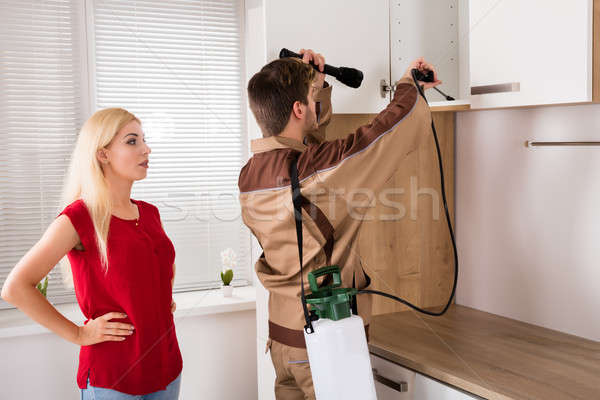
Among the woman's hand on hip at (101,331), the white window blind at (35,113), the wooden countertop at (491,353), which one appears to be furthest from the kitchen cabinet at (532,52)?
the white window blind at (35,113)

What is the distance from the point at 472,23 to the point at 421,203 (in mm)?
640

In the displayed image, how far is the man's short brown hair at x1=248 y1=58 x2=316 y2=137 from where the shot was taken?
138 centimetres

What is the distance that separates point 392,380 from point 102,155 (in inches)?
40.7

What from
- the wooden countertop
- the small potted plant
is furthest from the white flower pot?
the wooden countertop

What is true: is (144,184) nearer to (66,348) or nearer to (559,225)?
(66,348)

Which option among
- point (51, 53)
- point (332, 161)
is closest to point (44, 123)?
point (51, 53)

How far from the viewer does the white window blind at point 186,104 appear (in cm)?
234

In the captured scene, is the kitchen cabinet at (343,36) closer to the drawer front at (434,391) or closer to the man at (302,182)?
the man at (302,182)

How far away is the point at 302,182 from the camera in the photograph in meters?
1.28

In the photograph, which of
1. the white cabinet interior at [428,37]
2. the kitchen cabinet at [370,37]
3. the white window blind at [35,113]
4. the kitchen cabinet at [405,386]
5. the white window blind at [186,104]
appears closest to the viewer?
the kitchen cabinet at [405,386]

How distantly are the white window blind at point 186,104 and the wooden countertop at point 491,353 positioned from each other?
1.02 m

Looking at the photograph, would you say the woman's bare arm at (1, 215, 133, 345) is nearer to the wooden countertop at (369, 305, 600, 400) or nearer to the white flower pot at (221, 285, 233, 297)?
the wooden countertop at (369, 305, 600, 400)

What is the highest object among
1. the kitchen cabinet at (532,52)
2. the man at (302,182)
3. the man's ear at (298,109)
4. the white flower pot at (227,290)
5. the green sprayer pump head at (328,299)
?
the kitchen cabinet at (532,52)

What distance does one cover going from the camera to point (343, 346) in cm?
120
